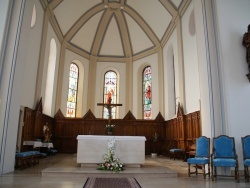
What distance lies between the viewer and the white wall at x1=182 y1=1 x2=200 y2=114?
1028 cm

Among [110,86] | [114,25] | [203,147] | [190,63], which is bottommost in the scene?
[203,147]

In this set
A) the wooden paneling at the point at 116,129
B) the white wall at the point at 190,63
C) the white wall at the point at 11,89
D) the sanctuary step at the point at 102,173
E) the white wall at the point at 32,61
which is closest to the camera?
the sanctuary step at the point at 102,173

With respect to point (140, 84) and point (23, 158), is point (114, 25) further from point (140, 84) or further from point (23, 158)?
point (23, 158)

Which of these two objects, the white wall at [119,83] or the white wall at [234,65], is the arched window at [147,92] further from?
the white wall at [234,65]

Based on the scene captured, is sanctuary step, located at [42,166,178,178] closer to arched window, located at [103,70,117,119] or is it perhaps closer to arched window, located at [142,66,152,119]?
arched window, located at [142,66,152,119]

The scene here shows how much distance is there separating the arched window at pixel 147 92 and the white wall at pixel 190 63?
15.8 feet

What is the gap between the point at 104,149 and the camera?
7227 mm

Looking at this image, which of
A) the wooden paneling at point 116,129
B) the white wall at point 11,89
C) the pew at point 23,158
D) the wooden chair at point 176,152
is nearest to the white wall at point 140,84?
the wooden paneling at point 116,129

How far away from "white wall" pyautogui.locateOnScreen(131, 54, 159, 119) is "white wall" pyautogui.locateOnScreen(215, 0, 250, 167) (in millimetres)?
8435

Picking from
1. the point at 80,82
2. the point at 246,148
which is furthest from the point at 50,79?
the point at 246,148

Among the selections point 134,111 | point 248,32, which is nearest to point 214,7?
point 248,32

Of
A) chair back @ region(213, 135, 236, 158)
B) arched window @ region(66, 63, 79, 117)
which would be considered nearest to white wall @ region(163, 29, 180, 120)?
arched window @ region(66, 63, 79, 117)

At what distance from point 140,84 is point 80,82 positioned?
4308 mm

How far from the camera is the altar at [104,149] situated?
23.5 feet
